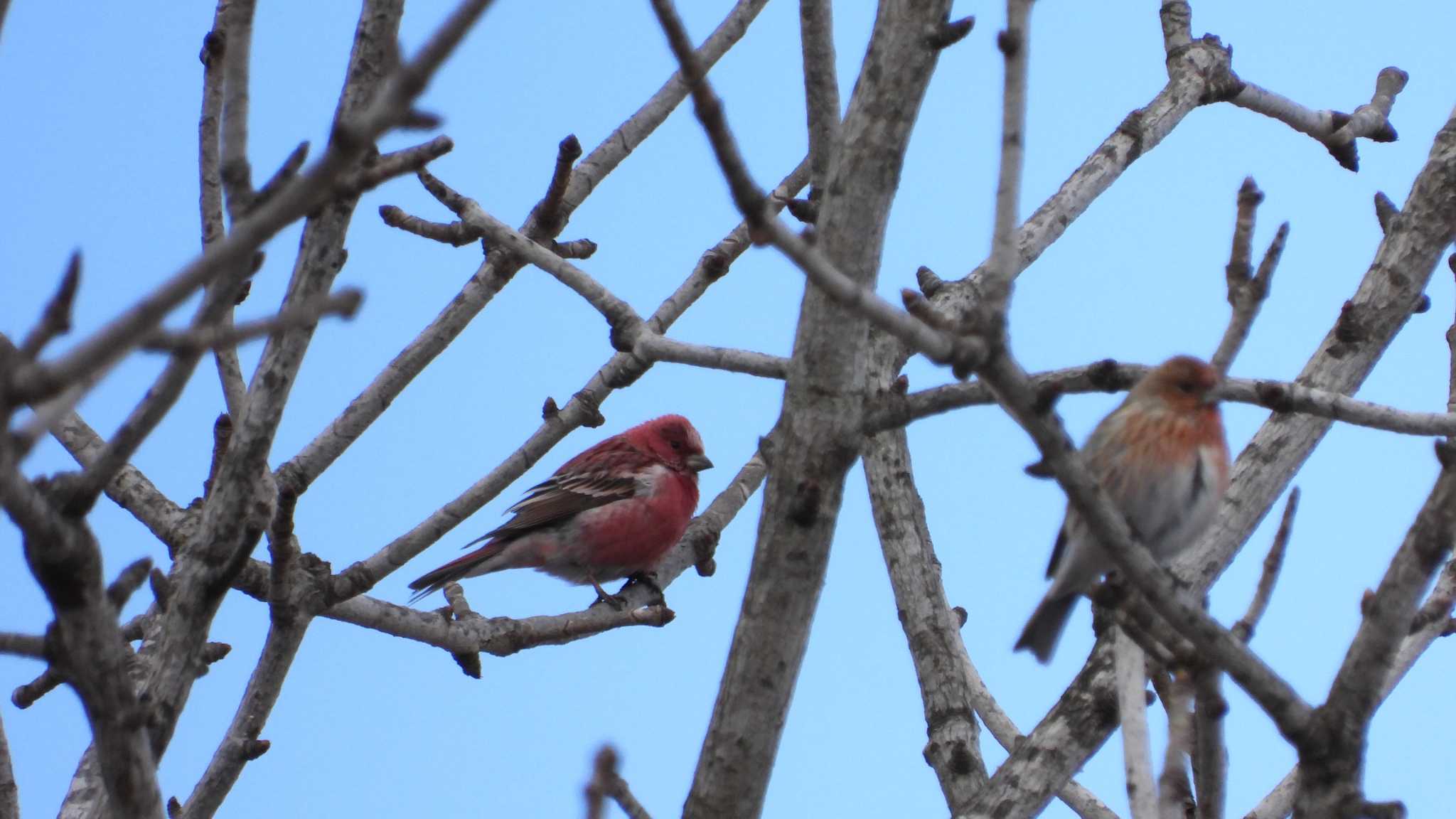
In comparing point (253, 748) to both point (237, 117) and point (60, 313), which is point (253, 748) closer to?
point (237, 117)

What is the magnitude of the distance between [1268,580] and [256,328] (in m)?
2.47

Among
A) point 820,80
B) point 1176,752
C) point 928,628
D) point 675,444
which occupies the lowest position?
point 1176,752

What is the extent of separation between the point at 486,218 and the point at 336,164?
373 centimetres

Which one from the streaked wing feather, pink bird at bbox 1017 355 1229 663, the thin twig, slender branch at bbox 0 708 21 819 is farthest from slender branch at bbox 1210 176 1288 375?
the streaked wing feather

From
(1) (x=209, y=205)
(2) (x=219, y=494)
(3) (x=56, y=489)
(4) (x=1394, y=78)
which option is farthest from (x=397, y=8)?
(4) (x=1394, y=78)

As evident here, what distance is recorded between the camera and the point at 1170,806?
3230 millimetres

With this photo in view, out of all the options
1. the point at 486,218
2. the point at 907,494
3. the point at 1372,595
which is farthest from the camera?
the point at 907,494

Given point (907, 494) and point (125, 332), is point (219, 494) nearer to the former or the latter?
point (125, 332)

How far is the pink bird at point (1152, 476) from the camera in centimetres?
526

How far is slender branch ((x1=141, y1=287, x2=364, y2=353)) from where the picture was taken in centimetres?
182

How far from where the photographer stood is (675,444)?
9.67 meters

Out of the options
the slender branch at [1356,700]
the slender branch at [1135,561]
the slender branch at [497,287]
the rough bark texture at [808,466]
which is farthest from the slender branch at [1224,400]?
the slender branch at [497,287]

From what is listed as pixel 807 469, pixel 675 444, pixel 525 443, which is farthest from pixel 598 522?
pixel 807 469

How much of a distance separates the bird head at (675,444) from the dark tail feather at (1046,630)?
4.08 metres
